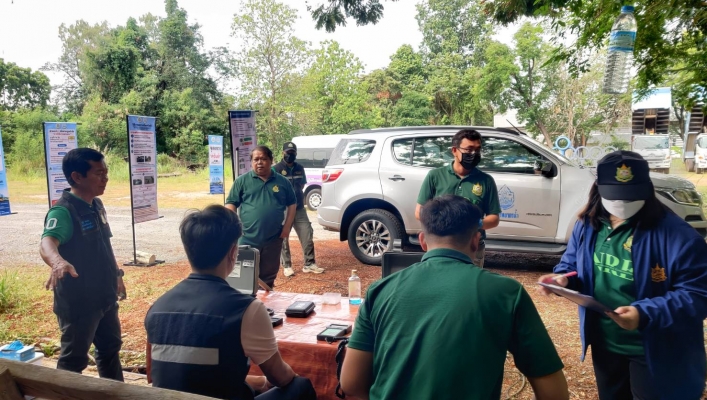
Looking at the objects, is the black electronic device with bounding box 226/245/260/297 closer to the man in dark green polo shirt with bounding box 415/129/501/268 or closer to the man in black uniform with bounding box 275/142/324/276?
the man in dark green polo shirt with bounding box 415/129/501/268

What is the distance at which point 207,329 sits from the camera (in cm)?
187

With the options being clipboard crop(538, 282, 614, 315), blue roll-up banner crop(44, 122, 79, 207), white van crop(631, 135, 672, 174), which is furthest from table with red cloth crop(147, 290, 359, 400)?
white van crop(631, 135, 672, 174)

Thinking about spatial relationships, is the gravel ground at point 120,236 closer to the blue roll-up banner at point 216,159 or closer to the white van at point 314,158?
the white van at point 314,158

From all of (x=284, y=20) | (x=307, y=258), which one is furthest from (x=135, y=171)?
(x=284, y=20)

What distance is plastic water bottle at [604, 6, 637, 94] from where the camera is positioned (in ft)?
11.7

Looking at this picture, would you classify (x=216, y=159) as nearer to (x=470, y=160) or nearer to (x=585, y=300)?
(x=470, y=160)

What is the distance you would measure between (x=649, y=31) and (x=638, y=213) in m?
3.44

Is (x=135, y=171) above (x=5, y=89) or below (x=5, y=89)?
below

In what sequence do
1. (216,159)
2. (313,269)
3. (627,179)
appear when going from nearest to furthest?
(627,179) < (313,269) < (216,159)

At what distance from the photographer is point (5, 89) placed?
95.7 ft

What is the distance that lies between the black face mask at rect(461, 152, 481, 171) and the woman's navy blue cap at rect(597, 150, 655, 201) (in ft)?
6.36

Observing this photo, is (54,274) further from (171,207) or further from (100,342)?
(171,207)

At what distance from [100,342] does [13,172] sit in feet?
85.0

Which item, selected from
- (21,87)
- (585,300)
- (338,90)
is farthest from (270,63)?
(585,300)
